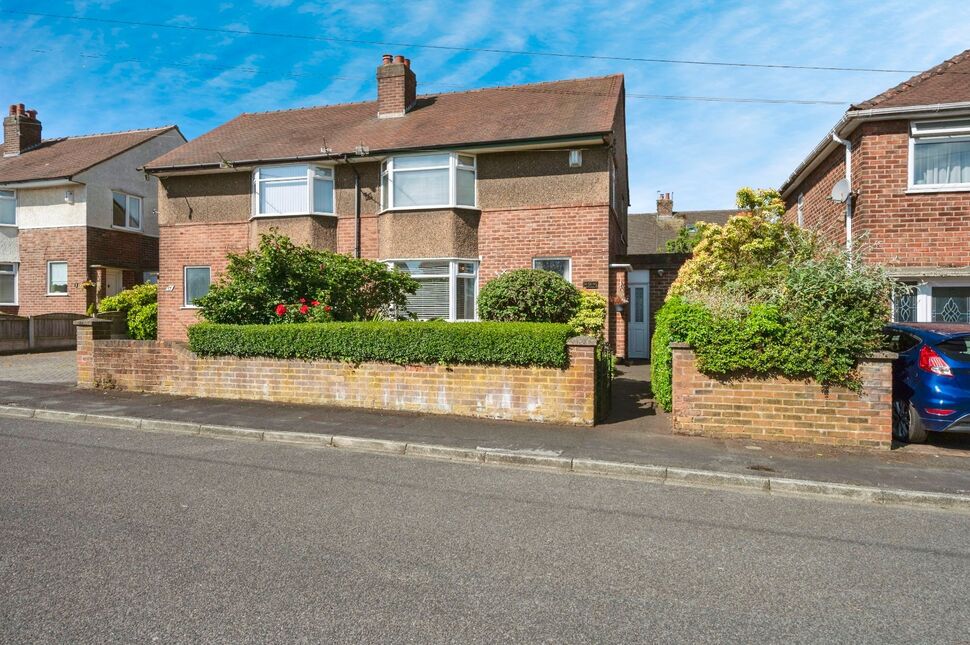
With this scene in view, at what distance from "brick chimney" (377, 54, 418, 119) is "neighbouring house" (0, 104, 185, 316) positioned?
9644 mm

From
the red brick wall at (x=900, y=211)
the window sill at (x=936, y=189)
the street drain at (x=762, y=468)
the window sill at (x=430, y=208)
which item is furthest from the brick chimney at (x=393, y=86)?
the street drain at (x=762, y=468)

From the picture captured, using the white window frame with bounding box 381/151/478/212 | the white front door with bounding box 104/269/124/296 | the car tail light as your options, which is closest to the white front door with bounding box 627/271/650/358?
the white window frame with bounding box 381/151/478/212

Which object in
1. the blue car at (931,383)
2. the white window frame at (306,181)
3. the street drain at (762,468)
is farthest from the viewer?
the white window frame at (306,181)

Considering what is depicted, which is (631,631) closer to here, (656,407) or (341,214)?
(656,407)

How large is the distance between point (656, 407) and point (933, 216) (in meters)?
6.41

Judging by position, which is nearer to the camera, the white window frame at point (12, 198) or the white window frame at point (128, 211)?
the white window frame at point (12, 198)

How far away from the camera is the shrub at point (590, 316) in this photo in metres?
12.4

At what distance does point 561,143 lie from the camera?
13.8 meters

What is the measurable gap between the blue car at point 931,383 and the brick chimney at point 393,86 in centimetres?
1407

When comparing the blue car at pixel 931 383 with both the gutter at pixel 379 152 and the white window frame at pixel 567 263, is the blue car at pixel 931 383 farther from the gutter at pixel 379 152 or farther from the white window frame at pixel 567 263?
the gutter at pixel 379 152

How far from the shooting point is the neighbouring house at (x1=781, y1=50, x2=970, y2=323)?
10648 mm

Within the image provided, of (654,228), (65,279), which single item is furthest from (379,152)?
(654,228)

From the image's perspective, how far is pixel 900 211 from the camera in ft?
35.8

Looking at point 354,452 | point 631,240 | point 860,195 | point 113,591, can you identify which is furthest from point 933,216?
point 631,240
